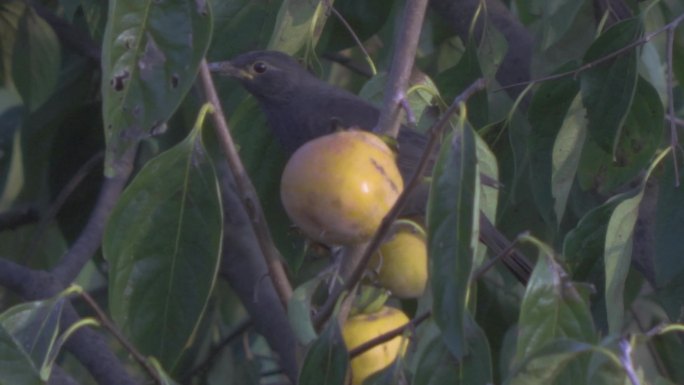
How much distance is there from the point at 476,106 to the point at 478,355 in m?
1.34

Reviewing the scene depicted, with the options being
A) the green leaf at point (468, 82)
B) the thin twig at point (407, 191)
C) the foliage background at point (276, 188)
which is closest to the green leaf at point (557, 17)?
the foliage background at point (276, 188)

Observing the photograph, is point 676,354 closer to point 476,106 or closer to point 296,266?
point 476,106

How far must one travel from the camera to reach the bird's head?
13.1ft

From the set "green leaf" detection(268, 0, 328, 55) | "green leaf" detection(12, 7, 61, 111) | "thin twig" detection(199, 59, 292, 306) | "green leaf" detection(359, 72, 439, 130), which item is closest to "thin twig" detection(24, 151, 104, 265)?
"green leaf" detection(12, 7, 61, 111)

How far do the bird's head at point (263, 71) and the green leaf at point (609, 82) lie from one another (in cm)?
138

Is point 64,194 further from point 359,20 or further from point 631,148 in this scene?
point 631,148

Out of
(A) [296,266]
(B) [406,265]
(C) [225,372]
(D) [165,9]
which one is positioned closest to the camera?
(D) [165,9]

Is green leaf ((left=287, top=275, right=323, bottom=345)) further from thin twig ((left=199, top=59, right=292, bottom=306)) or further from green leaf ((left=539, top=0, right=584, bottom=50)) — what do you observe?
green leaf ((left=539, top=0, right=584, bottom=50))

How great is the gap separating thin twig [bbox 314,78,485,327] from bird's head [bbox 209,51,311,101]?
1.91 meters

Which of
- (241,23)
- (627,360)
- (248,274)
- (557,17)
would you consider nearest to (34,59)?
(248,274)

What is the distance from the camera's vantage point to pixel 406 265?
2.47m

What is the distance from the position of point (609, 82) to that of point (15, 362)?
1.42 m

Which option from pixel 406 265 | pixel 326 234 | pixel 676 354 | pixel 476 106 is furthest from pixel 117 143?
pixel 676 354

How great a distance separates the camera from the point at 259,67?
4.11 m
